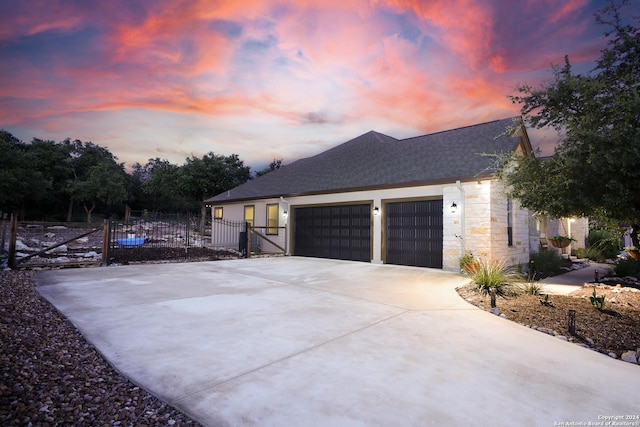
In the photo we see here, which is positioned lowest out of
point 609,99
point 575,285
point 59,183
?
point 575,285

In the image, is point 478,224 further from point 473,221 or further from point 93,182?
point 93,182

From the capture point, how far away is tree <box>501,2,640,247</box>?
495 centimetres

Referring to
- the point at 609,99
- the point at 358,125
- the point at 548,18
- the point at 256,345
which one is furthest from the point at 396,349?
the point at 358,125

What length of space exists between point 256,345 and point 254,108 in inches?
525

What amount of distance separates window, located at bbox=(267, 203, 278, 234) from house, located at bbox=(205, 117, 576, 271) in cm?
5

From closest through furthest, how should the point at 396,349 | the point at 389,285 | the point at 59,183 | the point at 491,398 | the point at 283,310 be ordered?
the point at 491,398, the point at 396,349, the point at 283,310, the point at 389,285, the point at 59,183

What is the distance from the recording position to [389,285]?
774cm

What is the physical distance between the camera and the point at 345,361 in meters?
3.20

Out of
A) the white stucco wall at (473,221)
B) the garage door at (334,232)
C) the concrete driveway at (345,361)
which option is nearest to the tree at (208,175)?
the garage door at (334,232)

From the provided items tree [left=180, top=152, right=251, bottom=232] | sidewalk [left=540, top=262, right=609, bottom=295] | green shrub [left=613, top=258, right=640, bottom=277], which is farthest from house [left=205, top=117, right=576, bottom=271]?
tree [left=180, top=152, right=251, bottom=232]

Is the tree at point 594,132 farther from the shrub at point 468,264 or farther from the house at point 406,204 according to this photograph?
the shrub at point 468,264

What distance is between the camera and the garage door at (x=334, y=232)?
13.0 metres

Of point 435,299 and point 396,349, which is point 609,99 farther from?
point 396,349

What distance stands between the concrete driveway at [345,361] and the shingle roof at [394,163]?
5.80m
